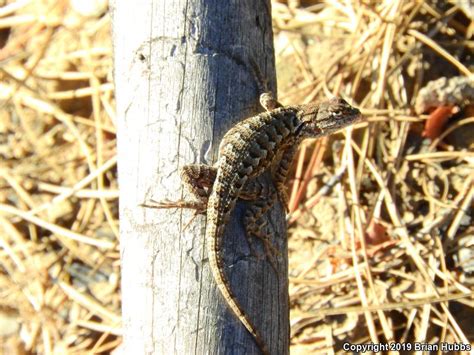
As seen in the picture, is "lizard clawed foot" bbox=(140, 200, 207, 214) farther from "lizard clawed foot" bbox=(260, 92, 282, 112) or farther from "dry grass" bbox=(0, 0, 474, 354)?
"dry grass" bbox=(0, 0, 474, 354)

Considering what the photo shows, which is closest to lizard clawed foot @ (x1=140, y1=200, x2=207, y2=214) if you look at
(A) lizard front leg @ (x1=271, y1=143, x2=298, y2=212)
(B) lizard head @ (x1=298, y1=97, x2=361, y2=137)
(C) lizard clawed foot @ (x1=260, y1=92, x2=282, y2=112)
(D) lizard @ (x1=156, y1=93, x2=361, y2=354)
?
(D) lizard @ (x1=156, y1=93, x2=361, y2=354)

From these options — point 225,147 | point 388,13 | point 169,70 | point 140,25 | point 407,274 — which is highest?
point 388,13

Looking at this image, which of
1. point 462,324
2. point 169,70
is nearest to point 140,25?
point 169,70

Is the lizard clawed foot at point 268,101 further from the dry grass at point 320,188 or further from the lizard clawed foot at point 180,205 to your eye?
the dry grass at point 320,188

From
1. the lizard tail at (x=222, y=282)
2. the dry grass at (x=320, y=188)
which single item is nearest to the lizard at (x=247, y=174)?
the lizard tail at (x=222, y=282)

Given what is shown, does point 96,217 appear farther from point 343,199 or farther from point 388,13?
point 388,13

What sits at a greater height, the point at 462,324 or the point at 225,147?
the point at 225,147
